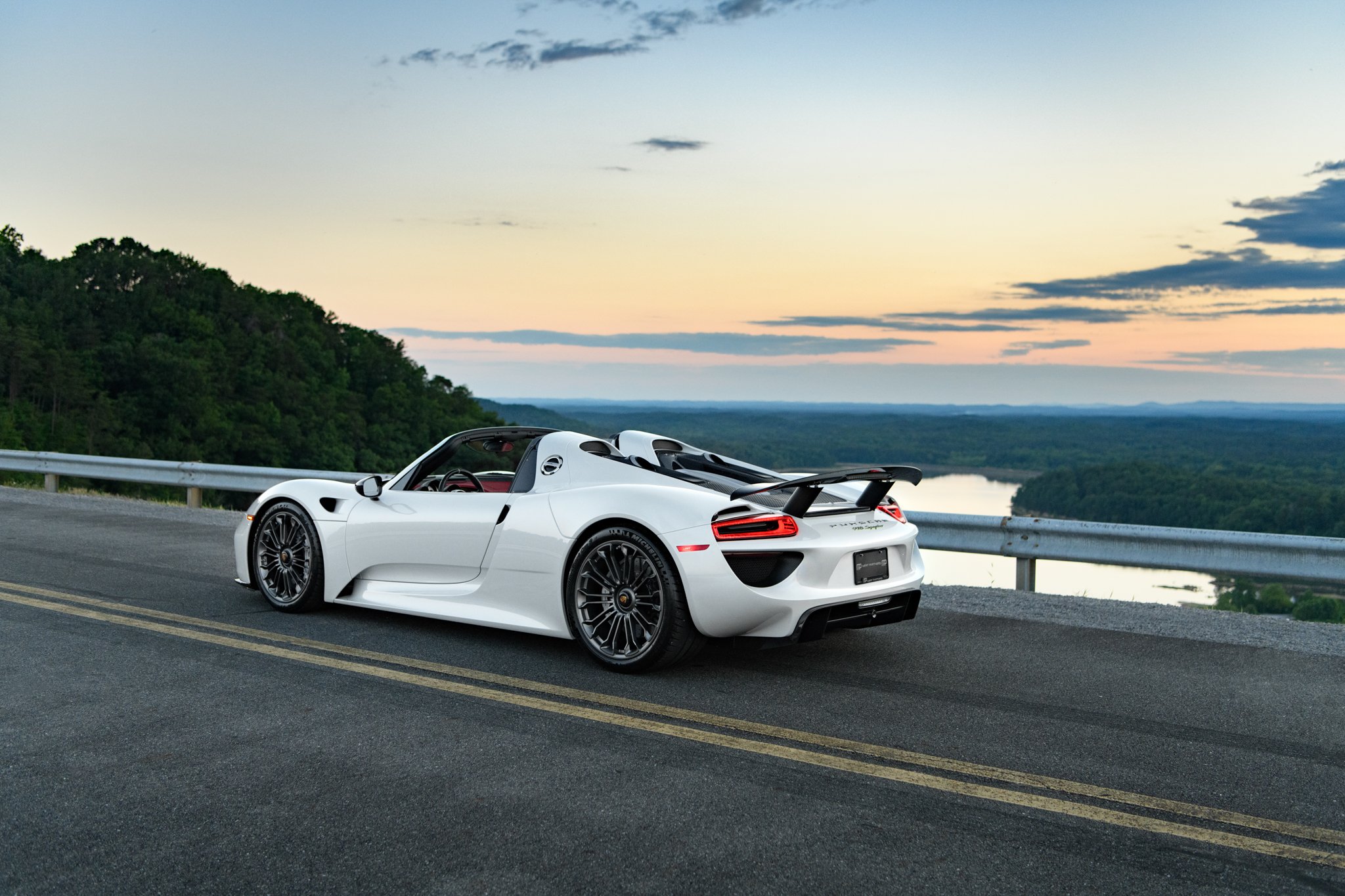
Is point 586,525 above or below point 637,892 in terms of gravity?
above

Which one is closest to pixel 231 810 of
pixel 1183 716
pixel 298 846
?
pixel 298 846

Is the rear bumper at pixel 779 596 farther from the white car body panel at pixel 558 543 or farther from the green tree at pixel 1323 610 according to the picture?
the green tree at pixel 1323 610

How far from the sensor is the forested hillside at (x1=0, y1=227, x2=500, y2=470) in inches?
2808

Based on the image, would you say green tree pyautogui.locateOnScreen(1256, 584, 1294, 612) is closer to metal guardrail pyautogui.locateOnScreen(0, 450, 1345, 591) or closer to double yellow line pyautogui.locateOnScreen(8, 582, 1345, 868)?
metal guardrail pyautogui.locateOnScreen(0, 450, 1345, 591)

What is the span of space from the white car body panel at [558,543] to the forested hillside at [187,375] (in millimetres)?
60569

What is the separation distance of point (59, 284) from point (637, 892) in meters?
95.0

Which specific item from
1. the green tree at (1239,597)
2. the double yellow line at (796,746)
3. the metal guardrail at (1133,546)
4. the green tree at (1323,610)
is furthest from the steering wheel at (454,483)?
the green tree at (1323,610)

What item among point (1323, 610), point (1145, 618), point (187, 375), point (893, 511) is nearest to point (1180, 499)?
point (1323, 610)

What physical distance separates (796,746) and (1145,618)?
415 cm

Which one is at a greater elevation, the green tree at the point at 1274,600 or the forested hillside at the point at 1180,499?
the green tree at the point at 1274,600

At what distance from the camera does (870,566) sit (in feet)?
19.0

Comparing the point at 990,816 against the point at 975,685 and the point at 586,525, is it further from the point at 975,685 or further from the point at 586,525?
the point at 586,525

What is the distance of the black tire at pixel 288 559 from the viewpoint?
284 inches

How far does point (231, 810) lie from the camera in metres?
3.79
